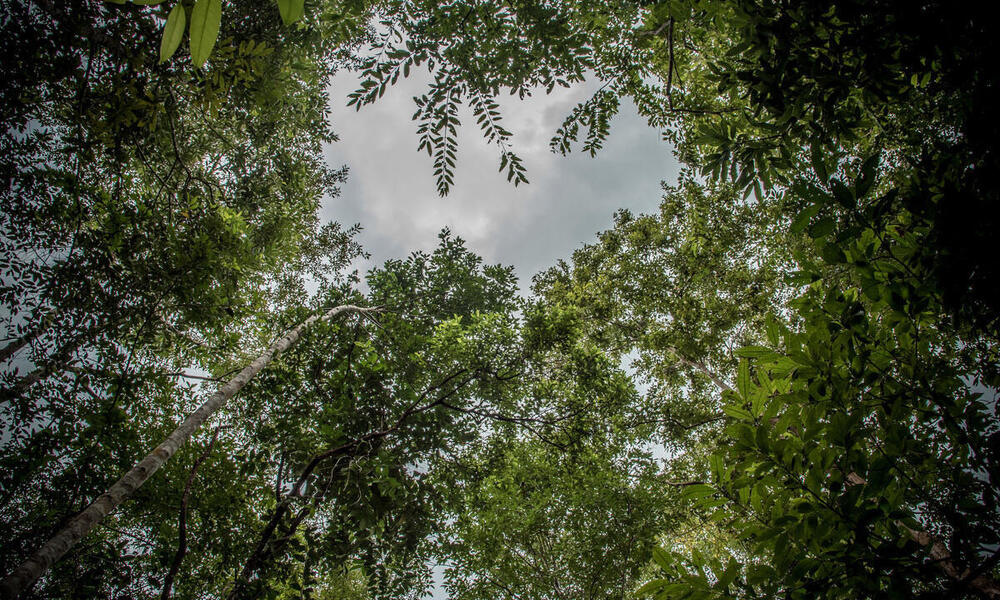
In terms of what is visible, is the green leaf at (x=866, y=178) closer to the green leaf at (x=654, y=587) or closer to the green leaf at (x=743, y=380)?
the green leaf at (x=743, y=380)

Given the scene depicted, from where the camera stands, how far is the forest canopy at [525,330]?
150 cm

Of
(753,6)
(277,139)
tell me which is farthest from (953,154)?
(277,139)

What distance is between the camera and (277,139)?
693 centimetres

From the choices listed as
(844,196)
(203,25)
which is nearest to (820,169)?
(844,196)

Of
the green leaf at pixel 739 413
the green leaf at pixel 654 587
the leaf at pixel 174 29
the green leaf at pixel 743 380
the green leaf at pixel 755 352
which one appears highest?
the green leaf at pixel 755 352

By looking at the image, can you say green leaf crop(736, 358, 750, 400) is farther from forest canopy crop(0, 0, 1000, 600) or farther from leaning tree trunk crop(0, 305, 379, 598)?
leaning tree trunk crop(0, 305, 379, 598)

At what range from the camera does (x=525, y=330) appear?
5.79 metres

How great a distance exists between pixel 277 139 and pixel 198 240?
365cm

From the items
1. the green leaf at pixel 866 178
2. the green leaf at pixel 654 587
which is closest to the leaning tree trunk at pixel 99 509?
the green leaf at pixel 654 587

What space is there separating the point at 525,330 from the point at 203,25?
5234 mm

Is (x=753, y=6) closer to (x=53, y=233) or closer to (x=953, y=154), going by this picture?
(x=953, y=154)

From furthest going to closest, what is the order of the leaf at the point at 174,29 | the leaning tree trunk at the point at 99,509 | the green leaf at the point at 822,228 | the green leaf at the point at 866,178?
the leaning tree trunk at the point at 99,509
the green leaf at the point at 822,228
the green leaf at the point at 866,178
the leaf at the point at 174,29

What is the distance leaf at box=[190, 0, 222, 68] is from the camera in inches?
28.7

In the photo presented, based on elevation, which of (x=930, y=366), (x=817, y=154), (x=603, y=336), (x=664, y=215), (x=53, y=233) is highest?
(x=664, y=215)
